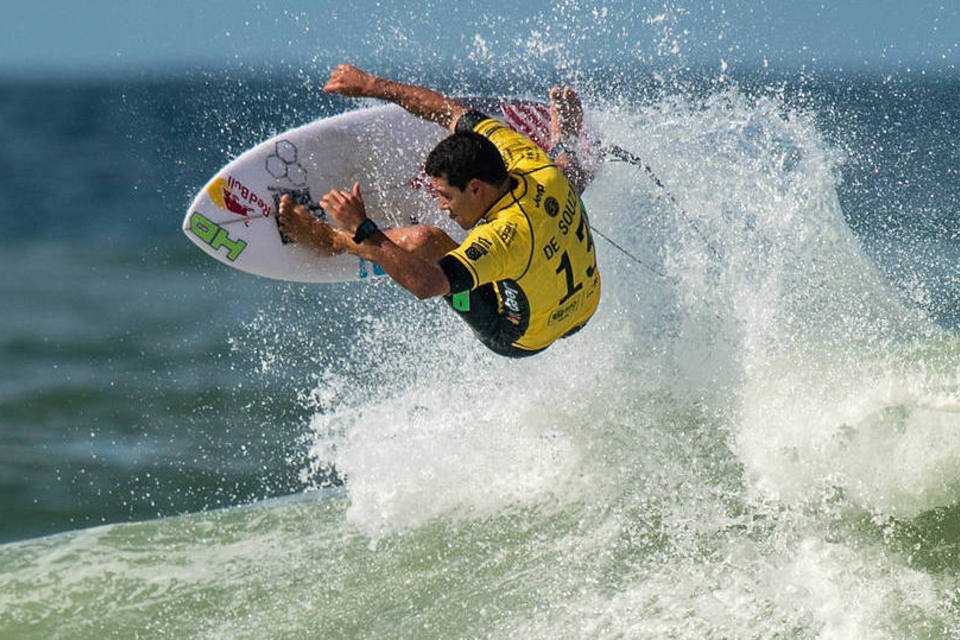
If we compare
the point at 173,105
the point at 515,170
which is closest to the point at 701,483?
the point at 515,170

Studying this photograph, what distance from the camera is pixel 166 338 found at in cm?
1510

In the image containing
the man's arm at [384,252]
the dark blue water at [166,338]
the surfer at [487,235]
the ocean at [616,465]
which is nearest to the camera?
the man's arm at [384,252]

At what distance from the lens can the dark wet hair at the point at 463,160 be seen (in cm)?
599

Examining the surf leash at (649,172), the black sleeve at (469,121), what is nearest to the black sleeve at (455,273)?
the black sleeve at (469,121)

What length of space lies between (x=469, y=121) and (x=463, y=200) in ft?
3.32

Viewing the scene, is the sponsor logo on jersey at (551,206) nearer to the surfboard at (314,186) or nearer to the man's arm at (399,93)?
the man's arm at (399,93)

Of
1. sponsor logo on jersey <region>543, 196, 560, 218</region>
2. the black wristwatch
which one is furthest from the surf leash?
the black wristwatch

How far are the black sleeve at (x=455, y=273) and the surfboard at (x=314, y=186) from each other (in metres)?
1.70

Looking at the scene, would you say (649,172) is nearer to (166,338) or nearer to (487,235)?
(487,235)

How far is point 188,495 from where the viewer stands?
32.9 feet

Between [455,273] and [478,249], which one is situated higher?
[478,249]

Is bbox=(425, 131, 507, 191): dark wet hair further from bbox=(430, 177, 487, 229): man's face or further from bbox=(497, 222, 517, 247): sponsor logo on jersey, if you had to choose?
bbox=(497, 222, 517, 247): sponsor logo on jersey

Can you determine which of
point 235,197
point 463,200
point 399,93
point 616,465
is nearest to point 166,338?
point 235,197

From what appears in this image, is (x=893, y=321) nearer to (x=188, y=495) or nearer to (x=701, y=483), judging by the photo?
(x=701, y=483)
